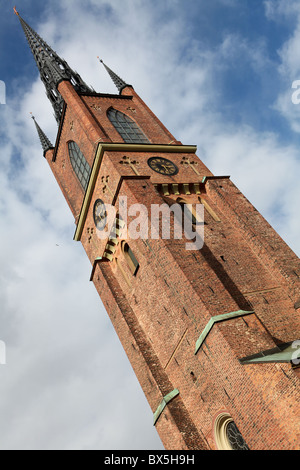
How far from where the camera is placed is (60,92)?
23281mm

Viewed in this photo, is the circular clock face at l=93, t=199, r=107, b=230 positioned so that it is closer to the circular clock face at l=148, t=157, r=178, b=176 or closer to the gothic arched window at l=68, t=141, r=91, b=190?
the gothic arched window at l=68, t=141, r=91, b=190

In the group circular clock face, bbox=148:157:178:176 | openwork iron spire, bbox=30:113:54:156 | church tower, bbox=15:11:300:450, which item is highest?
openwork iron spire, bbox=30:113:54:156

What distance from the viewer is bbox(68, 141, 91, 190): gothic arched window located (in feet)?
70.2

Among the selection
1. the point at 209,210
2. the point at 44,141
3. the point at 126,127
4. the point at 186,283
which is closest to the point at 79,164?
the point at 126,127

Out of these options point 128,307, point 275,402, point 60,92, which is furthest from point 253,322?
point 60,92

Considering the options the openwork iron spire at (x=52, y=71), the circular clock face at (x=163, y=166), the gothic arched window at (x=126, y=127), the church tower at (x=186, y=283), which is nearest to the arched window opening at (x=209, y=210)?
the church tower at (x=186, y=283)

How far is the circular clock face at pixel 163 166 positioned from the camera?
19.0m

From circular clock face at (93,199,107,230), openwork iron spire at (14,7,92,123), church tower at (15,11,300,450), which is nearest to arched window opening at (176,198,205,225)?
church tower at (15,11,300,450)

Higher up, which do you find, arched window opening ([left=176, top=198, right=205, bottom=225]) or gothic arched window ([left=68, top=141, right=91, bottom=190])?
gothic arched window ([left=68, top=141, right=91, bottom=190])

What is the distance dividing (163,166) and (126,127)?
425 centimetres

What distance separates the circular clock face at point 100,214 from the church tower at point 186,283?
1.7 inches

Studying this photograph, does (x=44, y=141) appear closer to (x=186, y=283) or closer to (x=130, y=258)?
(x=130, y=258)

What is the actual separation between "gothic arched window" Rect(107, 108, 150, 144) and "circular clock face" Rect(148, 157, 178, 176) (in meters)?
2.19
